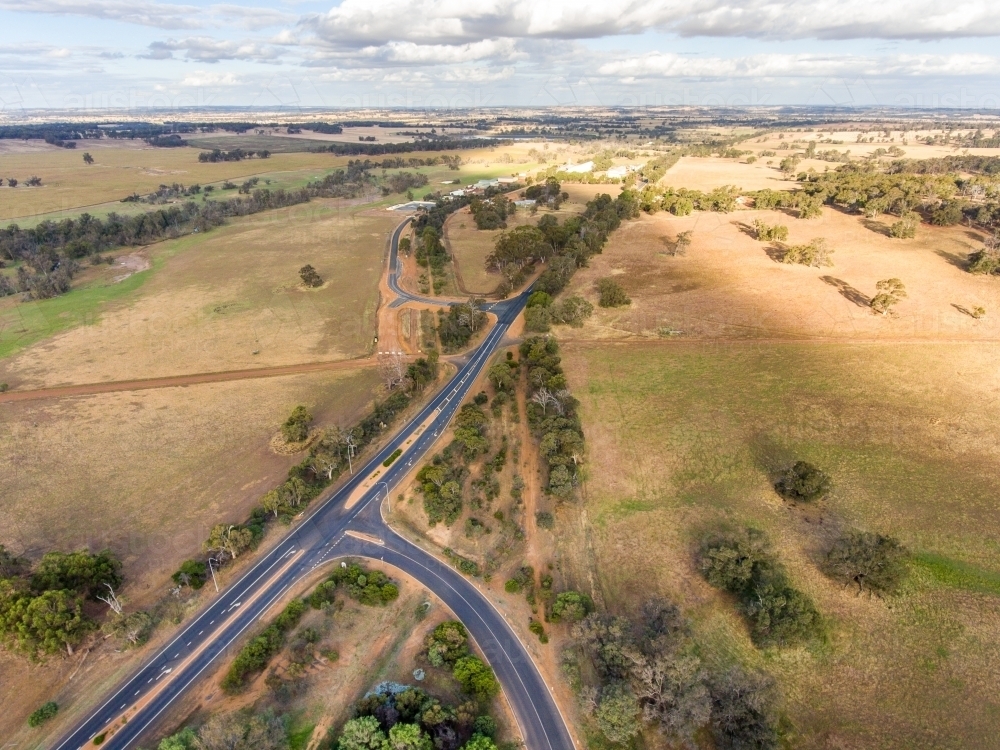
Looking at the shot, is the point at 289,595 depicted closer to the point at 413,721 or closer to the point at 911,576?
the point at 413,721

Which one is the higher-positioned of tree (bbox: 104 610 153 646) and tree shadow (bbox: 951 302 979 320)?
tree shadow (bbox: 951 302 979 320)

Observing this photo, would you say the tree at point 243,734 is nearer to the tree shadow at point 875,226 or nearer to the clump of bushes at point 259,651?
the clump of bushes at point 259,651

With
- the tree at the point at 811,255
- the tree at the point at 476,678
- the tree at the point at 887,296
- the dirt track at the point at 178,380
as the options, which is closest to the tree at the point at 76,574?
the tree at the point at 476,678

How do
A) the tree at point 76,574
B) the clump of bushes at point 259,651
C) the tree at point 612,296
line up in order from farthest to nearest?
1. the tree at point 612,296
2. the tree at point 76,574
3. the clump of bushes at point 259,651

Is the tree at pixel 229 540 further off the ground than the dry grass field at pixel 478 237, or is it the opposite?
the dry grass field at pixel 478 237

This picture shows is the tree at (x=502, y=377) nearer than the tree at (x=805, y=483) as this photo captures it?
No

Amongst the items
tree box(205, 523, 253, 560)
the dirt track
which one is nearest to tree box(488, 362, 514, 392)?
the dirt track

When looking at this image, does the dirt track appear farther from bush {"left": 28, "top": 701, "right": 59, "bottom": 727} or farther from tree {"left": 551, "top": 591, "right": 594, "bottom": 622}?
tree {"left": 551, "top": 591, "right": 594, "bottom": 622}

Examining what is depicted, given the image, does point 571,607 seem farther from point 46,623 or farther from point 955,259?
point 955,259
